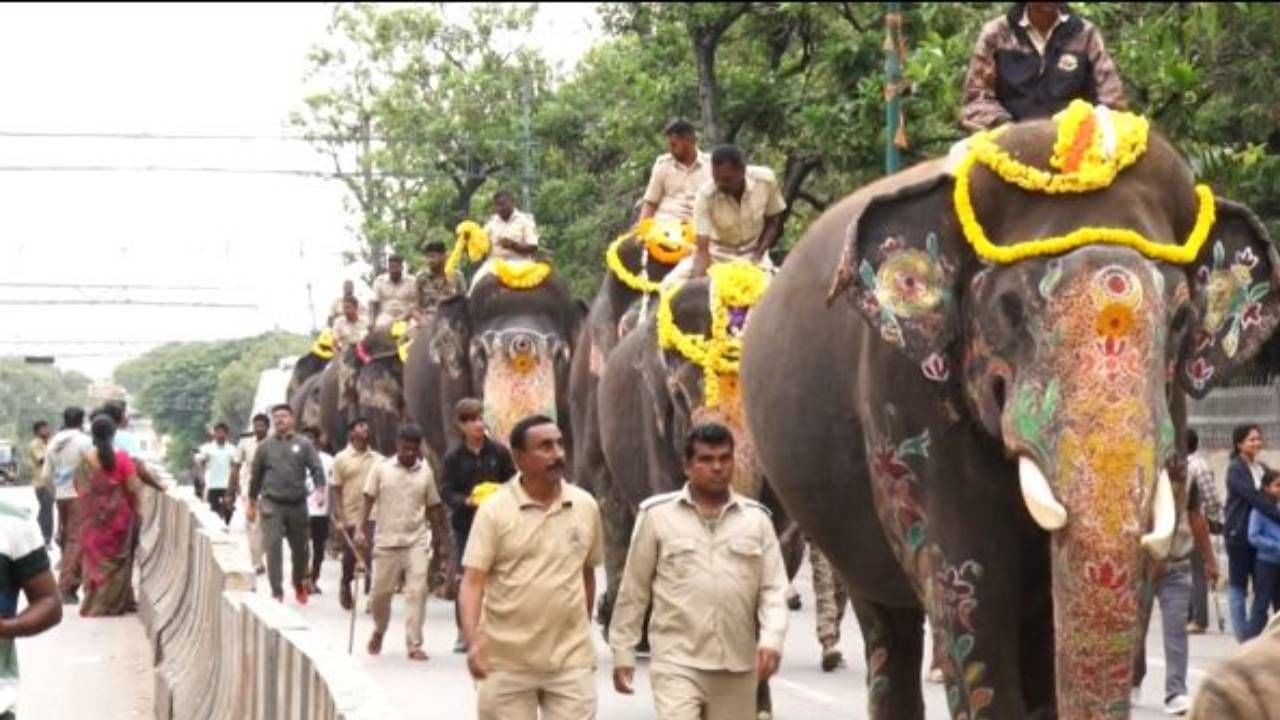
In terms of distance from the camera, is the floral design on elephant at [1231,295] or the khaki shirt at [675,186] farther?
the khaki shirt at [675,186]

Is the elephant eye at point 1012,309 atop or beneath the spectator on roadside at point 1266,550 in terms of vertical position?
atop

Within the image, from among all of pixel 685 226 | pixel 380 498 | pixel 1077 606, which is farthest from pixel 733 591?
pixel 380 498

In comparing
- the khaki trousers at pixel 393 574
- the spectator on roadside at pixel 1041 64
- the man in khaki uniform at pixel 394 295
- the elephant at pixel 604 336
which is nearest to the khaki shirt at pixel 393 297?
the man in khaki uniform at pixel 394 295

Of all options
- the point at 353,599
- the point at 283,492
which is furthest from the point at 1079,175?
the point at 283,492

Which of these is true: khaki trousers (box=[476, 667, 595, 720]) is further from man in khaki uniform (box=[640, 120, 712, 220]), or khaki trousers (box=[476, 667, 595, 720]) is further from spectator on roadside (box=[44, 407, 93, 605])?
spectator on roadside (box=[44, 407, 93, 605])

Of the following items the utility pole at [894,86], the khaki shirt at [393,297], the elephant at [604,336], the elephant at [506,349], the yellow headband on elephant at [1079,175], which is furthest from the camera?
the khaki shirt at [393,297]

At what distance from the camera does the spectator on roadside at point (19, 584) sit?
891 centimetres

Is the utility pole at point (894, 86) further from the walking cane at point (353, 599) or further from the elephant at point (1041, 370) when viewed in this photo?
the elephant at point (1041, 370)

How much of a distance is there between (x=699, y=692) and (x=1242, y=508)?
32.1 ft

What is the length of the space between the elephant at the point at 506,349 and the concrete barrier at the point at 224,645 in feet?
7.64

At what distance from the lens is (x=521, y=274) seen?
74.3ft

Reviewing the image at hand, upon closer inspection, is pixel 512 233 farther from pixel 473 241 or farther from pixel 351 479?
pixel 351 479

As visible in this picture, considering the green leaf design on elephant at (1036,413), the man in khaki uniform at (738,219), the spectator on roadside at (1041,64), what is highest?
the spectator on roadside at (1041,64)

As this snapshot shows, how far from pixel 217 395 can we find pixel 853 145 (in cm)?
7481
